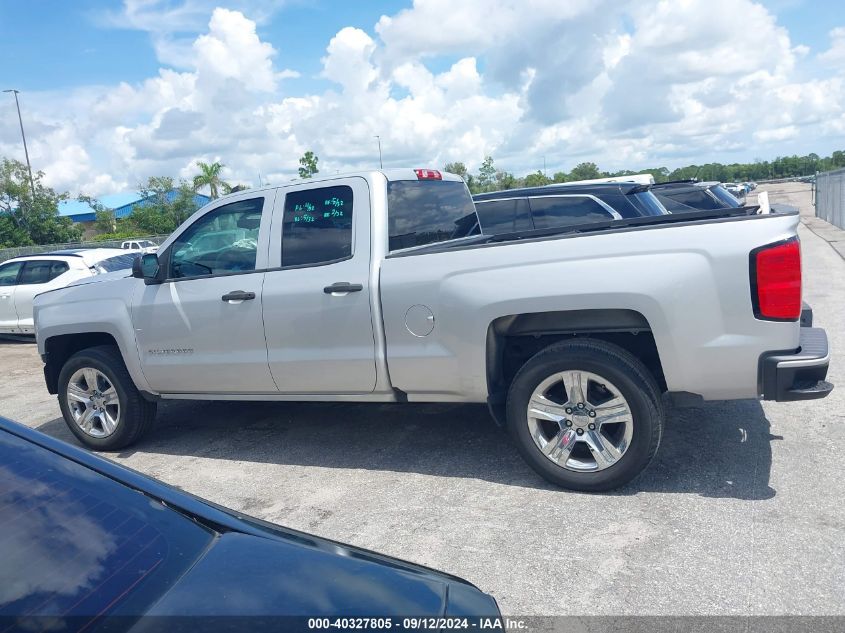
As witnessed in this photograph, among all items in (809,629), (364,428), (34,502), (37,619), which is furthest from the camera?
(364,428)

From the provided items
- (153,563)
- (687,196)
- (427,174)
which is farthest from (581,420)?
(687,196)

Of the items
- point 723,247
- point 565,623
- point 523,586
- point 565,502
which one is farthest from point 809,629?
point 723,247

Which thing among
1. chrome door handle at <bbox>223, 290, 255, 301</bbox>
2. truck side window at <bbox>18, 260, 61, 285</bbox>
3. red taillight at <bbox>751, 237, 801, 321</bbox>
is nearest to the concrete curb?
red taillight at <bbox>751, 237, 801, 321</bbox>

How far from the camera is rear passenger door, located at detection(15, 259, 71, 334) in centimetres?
1262

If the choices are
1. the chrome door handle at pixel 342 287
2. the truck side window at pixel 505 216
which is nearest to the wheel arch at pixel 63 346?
the chrome door handle at pixel 342 287

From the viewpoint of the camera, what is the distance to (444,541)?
12.6ft

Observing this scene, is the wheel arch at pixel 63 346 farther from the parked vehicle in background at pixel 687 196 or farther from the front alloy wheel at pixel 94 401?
the parked vehicle in background at pixel 687 196

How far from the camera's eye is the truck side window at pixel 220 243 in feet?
17.4

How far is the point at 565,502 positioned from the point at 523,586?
960mm

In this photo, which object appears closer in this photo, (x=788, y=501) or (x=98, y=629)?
(x=98, y=629)

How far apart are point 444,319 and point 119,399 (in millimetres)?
2911

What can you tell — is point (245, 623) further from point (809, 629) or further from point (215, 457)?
point (215, 457)

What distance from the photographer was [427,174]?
560cm

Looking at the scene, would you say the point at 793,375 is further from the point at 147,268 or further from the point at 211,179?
the point at 211,179
